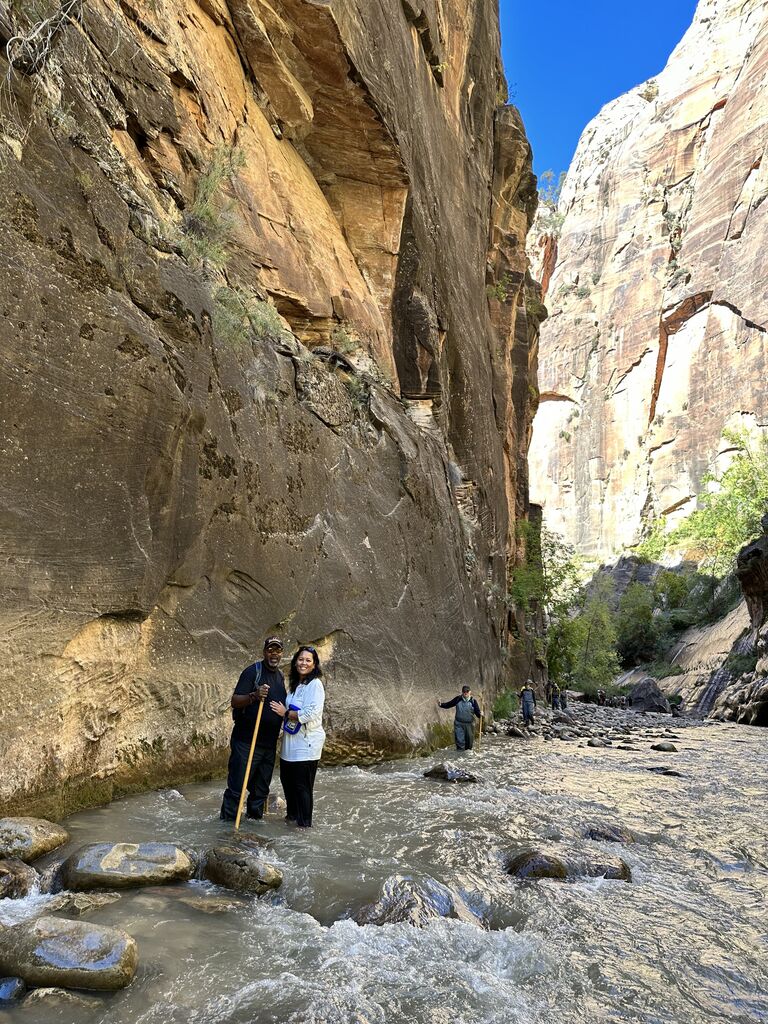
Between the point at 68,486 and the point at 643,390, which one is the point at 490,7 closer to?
the point at 68,486

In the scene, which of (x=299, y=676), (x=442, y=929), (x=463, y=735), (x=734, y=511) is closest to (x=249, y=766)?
(x=299, y=676)

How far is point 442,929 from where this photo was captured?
4.02m

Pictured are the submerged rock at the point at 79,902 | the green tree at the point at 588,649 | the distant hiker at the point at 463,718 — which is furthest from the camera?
the green tree at the point at 588,649

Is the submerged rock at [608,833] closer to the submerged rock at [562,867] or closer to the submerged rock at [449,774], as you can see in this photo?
the submerged rock at [562,867]

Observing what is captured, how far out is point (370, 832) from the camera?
6.14 meters

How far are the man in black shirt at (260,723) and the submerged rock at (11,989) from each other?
3136mm

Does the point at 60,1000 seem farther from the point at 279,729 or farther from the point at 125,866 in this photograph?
the point at 279,729

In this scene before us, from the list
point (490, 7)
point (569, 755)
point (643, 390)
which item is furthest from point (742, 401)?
point (569, 755)

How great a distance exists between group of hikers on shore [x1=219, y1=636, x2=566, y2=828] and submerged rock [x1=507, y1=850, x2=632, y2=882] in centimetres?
190

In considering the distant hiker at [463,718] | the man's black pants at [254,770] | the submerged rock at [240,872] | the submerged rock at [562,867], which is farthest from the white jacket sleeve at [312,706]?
the distant hiker at [463,718]

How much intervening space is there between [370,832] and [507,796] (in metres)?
2.80

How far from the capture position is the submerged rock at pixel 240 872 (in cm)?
431

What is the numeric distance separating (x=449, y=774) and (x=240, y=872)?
5.18 meters

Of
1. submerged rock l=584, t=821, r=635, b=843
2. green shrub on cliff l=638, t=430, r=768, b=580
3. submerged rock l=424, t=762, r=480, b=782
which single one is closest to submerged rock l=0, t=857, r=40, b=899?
submerged rock l=584, t=821, r=635, b=843
